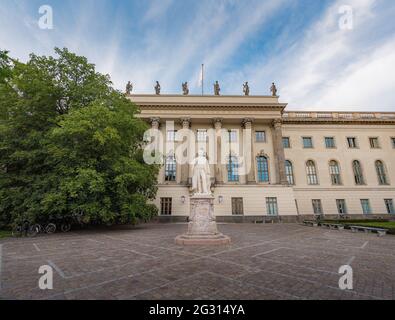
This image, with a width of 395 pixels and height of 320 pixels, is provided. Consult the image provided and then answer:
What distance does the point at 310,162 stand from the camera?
30.8 m

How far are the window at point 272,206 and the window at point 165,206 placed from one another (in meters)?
12.2

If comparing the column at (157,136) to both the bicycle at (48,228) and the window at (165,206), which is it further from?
the bicycle at (48,228)

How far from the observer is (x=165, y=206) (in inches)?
988

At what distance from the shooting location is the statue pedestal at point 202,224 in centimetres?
Result: 913

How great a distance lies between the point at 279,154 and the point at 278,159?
0.70 metres

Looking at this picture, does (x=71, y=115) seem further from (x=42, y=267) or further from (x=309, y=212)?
(x=309, y=212)

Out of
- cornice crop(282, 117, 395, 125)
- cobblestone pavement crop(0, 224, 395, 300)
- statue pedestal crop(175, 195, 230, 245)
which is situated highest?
cornice crop(282, 117, 395, 125)

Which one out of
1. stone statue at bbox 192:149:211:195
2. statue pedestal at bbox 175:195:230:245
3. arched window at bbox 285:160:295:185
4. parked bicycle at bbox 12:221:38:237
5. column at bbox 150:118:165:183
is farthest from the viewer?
arched window at bbox 285:160:295:185

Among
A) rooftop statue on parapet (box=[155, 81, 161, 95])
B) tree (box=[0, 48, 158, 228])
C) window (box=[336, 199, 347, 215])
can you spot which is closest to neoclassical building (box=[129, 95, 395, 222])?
window (box=[336, 199, 347, 215])

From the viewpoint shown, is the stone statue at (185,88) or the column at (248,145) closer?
the column at (248,145)

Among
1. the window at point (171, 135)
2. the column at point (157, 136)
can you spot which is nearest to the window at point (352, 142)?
the window at point (171, 135)

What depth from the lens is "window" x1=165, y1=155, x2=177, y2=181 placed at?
27672mm

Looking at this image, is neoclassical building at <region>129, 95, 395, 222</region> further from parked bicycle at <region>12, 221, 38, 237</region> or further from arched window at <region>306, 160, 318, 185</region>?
parked bicycle at <region>12, 221, 38, 237</region>
